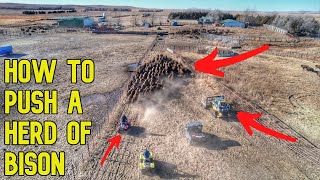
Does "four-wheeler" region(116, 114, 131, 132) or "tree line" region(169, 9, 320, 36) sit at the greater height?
"tree line" region(169, 9, 320, 36)

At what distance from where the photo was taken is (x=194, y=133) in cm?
1597

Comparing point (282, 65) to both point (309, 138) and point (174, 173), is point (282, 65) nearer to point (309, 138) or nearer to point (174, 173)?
point (309, 138)

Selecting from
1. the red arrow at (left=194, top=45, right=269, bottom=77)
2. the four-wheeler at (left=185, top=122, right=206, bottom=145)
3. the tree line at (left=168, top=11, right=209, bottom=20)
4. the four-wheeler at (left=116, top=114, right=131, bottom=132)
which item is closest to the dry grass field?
the four-wheeler at (left=116, top=114, right=131, bottom=132)

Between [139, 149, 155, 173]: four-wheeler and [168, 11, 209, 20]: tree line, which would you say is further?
[168, 11, 209, 20]: tree line

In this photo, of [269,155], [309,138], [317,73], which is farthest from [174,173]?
[317,73]

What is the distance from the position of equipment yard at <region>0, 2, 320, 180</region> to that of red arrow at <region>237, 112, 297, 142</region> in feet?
1.25

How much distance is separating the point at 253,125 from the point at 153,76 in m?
10.9

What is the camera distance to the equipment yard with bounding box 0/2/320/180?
13.8 m

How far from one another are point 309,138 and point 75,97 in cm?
A: 1511

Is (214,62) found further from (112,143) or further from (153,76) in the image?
(112,143)

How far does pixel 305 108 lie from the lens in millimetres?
21062

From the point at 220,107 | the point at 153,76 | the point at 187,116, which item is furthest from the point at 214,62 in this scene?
the point at 187,116

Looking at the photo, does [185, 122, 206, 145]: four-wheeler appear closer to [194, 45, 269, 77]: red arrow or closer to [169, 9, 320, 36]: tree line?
[194, 45, 269, 77]: red arrow

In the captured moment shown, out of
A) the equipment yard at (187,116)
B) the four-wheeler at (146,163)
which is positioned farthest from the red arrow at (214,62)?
the four-wheeler at (146,163)
